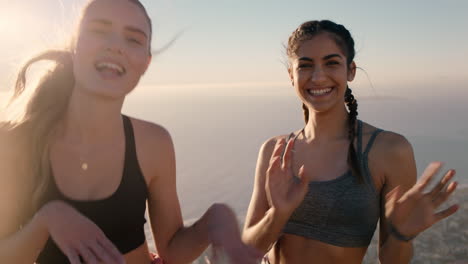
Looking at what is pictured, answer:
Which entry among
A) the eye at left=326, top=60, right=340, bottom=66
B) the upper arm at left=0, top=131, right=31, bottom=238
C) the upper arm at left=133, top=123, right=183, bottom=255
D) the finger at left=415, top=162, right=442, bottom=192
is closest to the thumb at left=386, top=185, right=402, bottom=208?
the finger at left=415, top=162, right=442, bottom=192

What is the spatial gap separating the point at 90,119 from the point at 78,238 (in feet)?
3.27

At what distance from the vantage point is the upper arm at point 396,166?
2588mm

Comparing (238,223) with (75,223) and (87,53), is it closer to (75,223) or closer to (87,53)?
(75,223)

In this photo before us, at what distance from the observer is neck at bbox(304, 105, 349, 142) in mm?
2992

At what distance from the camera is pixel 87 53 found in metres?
2.09

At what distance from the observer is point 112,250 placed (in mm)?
1539

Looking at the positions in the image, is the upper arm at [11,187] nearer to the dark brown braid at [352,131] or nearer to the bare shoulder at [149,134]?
the bare shoulder at [149,134]

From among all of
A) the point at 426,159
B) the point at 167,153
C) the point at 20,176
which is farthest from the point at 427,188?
the point at 426,159

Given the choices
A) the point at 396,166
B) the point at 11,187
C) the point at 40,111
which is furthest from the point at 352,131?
the point at 11,187

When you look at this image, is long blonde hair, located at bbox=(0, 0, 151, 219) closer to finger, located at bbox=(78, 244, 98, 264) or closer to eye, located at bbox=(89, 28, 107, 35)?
eye, located at bbox=(89, 28, 107, 35)

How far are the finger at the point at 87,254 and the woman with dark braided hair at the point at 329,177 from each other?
1.14 meters

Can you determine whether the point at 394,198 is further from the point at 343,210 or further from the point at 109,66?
the point at 109,66

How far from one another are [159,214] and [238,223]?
90cm

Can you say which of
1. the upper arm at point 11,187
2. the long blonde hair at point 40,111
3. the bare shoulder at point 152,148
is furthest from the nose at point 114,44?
the upper arm at point 11,187
